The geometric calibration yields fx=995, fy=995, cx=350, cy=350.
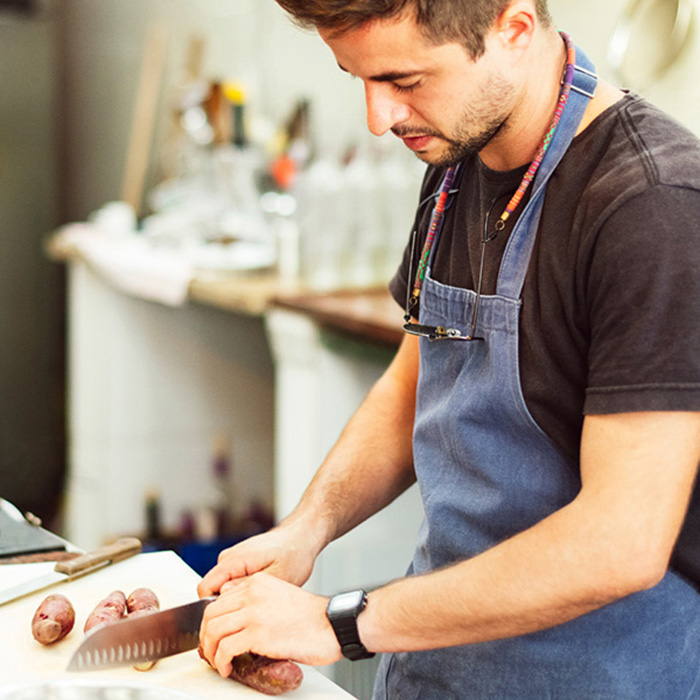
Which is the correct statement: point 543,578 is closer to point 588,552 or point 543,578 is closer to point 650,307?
point 588,552

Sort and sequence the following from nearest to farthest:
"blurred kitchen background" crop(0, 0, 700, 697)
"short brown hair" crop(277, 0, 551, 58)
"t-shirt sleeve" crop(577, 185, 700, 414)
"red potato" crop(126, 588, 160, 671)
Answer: "t-shirt sleeve" crop(577, 185, 700, 414), "short brown hair" crop(277, 0, 551, 58), "red potato" crop(126, 588, 160, 671), "blurred kitchen background" crop(0, 0, 700, 697)

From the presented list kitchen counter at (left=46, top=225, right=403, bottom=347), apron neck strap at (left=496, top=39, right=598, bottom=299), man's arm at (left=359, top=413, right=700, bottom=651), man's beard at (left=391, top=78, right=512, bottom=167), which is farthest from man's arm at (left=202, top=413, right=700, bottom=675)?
kitchen counter at (left=46, top=225, right=403, bottom=347)

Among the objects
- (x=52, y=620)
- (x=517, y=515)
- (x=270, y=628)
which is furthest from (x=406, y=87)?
(x=52, y=620)

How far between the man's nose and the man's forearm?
0.41 meters

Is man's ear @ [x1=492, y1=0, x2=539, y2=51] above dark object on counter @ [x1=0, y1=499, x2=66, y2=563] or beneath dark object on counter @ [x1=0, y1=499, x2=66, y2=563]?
above

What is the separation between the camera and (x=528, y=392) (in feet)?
3.57

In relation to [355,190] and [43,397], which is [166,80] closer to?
[43,397]

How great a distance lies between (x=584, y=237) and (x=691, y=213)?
110 mm

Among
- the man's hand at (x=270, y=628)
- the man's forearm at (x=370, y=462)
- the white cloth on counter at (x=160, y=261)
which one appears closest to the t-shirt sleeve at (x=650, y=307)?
the man's hand at (x=270, y=628)

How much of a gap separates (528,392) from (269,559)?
38cm

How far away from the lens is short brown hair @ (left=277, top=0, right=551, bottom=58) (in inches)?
39.4

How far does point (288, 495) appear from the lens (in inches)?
104

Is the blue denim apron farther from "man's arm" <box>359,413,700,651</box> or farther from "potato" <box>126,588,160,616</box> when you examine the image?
"potato" <box>126,588,160,616</box>

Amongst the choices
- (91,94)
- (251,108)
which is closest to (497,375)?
(251,108)
